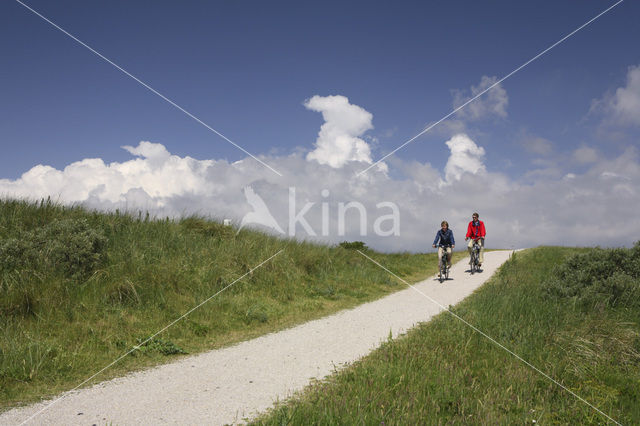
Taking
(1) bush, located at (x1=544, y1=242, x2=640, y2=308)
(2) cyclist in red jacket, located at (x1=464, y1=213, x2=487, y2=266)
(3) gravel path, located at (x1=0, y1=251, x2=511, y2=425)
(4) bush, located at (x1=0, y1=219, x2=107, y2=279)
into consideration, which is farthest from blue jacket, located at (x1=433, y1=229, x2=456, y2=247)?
(4) bush, located at (x1=0, y1=219, x2=107, y2=279)

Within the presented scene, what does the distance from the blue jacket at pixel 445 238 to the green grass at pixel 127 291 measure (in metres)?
3.05

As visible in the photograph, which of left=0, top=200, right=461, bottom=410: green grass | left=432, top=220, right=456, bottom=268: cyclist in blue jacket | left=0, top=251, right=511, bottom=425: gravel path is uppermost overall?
left=432, top=220, right=456, bottom=268: cyclist in blue jacket

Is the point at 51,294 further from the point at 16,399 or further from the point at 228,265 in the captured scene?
the point at 228,265

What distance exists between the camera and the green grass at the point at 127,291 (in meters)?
6.33

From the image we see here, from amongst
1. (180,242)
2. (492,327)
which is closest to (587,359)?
(492,327)

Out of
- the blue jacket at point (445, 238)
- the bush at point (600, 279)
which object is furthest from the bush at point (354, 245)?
the bush at point (600, 279)

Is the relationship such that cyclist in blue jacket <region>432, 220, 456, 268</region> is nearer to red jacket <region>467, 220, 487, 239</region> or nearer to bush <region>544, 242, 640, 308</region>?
red jacket <region>467, 220, 487, 239</region>

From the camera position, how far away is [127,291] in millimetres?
9008

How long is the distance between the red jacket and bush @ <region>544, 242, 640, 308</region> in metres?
7.42

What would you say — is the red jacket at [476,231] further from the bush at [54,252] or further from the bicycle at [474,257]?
the bush at [54,252]

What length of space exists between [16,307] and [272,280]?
6.48m

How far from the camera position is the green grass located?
633cm

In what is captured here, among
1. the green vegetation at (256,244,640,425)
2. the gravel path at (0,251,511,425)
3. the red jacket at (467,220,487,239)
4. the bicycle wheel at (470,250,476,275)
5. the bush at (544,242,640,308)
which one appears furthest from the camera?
the bicycle wheel at (470,250,476,275)

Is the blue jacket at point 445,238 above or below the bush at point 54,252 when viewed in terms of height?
above
